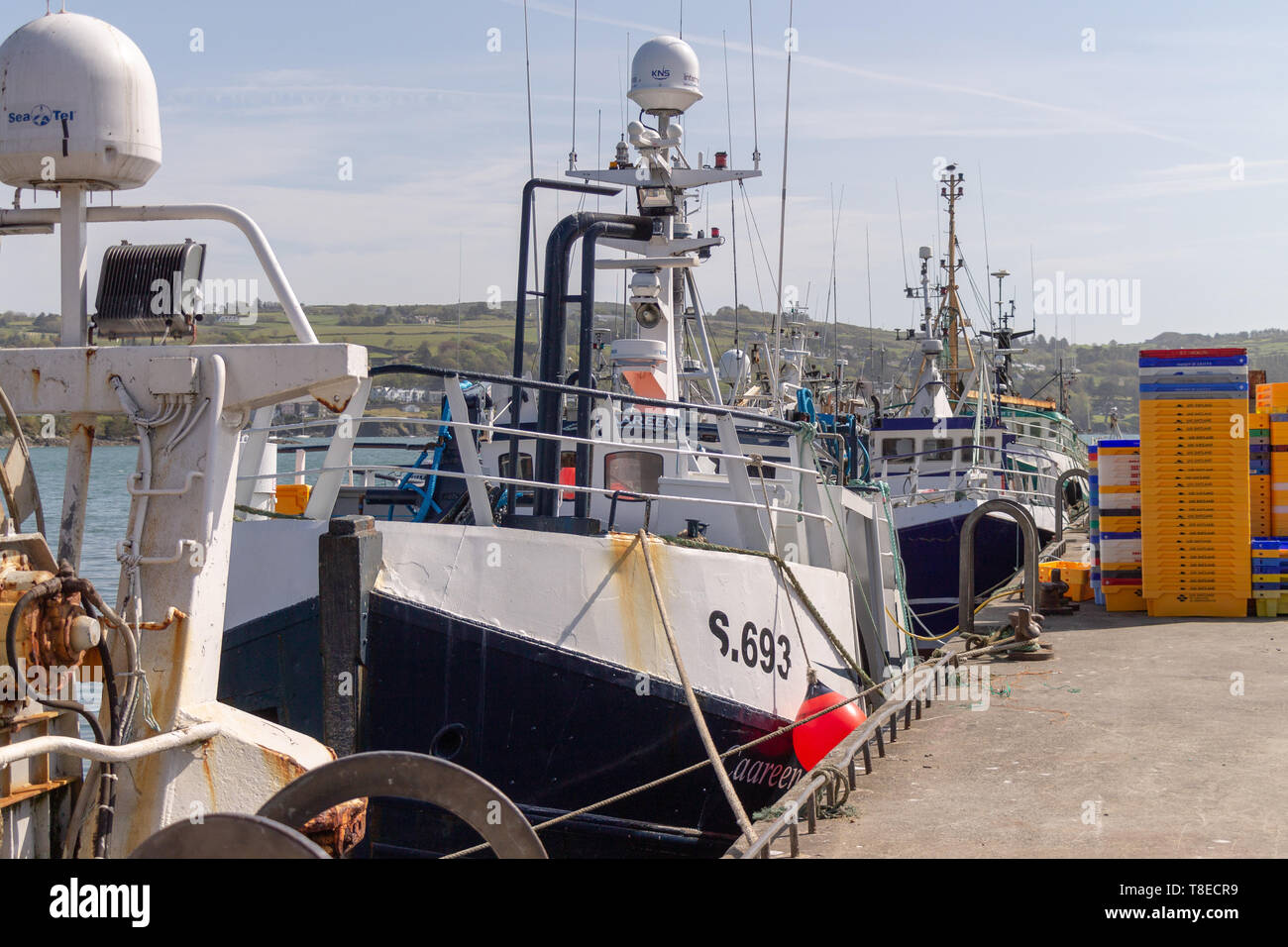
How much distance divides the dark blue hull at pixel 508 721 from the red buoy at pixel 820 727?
1.21 metres

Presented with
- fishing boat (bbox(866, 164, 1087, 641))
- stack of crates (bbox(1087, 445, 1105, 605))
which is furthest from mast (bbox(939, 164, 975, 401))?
stack of crates (bbox(1087, 445, 1105, 605))

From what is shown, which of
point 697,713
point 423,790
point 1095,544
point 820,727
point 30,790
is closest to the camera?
point 423,790

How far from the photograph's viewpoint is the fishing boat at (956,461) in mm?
19953

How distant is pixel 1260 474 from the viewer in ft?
41.3

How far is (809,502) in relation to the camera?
10289 mm

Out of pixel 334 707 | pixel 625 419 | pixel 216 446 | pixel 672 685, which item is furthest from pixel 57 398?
pixel 625 419

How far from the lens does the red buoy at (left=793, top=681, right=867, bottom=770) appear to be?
8.52 meters

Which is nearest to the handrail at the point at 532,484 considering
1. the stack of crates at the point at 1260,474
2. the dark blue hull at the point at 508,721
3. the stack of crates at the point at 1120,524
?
the dark blue hull at the point at 508,721

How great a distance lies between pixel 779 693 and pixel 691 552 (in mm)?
1383

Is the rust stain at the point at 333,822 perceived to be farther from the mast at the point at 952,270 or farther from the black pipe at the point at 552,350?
the mast at the point at 952,270

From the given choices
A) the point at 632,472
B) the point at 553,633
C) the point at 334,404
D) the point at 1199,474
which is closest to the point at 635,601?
the point at 553,633

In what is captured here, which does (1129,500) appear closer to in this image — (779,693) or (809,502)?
(809,502)

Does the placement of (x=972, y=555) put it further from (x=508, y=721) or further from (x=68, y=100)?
(x=68, y=100)

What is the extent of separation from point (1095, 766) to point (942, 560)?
13.0 metres
